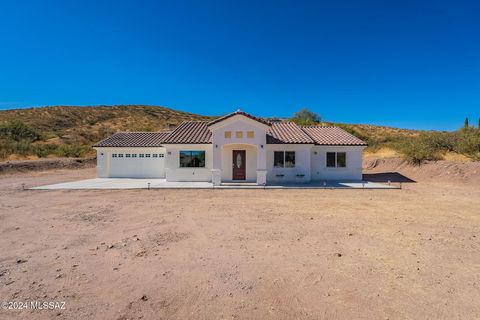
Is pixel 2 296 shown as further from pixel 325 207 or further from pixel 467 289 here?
pixel 325 207

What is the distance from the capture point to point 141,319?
3.81 m

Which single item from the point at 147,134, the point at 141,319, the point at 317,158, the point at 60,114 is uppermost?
the point at 60,114

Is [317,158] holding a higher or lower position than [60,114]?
lower

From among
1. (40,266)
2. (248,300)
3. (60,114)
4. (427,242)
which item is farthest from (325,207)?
(60,114)

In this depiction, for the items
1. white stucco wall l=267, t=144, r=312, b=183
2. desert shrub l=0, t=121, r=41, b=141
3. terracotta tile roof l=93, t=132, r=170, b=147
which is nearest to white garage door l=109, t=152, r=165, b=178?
terracotta tile roof l=93, t=132, r=170, b=147

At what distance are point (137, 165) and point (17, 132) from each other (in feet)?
116

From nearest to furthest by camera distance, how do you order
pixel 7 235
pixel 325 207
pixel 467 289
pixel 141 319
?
pixel 141 319 → pixel 467 289 → pixel 7 235 → pixel 325 207

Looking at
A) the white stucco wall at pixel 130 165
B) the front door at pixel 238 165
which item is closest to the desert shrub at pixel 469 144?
the front door at pixel 238 165

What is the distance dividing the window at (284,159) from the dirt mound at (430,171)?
7.69m

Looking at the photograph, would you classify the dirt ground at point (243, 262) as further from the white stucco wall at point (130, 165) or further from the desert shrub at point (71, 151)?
the desert shrub at point (71, 151)

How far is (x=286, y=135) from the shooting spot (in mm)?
21844

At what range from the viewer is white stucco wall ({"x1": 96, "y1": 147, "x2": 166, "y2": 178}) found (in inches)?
926

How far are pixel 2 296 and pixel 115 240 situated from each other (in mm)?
2875

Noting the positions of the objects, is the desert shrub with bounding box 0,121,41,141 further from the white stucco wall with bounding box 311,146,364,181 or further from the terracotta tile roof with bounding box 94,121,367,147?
the white stucco wall with bounding box 311,146,364,181
